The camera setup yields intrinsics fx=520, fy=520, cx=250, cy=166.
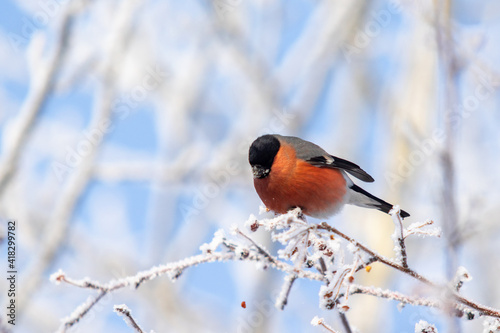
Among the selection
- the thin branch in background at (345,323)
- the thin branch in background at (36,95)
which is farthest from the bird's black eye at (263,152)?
the thin branch in background at (36,95)

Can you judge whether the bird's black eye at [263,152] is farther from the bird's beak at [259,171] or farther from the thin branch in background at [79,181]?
the thin branch in background at [79,181]

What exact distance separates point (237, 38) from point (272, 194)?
6.28m

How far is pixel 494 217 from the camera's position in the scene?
8000 mm

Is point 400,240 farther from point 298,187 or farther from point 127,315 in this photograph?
point 298,187

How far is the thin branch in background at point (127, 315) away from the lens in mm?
1620

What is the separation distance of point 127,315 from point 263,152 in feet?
5.71

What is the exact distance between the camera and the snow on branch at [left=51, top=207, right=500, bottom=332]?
1.56 meters

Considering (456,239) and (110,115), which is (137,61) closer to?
(110,115)

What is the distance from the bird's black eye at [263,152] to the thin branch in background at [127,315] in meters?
1.69

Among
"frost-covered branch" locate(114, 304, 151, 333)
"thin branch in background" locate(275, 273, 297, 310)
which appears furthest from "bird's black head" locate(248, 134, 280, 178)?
"frost-covered branch" locate(114, 304, 151, 333)

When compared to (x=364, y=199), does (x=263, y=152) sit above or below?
below

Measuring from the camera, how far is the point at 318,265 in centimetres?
Answer: 194

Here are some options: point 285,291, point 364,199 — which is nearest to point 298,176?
point 364,199

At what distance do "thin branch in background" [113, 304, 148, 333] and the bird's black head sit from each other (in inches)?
64.2
